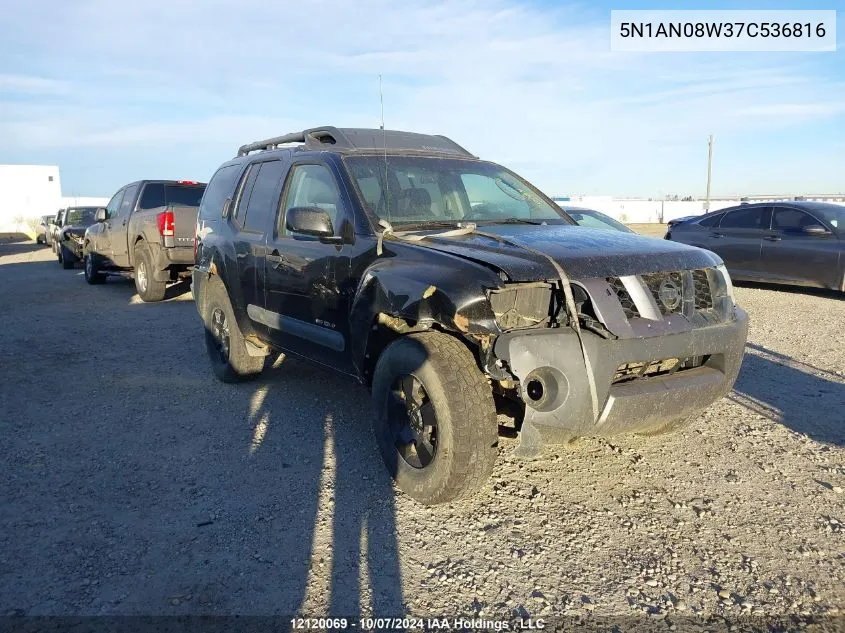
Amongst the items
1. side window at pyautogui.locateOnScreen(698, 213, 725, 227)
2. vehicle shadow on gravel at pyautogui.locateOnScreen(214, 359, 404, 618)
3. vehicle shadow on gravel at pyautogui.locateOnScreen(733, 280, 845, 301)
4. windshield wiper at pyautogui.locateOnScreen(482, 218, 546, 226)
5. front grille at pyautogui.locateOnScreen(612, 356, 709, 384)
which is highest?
windshield wiper at pyautogui.locateOnScreen(482, 218, 546, 226)

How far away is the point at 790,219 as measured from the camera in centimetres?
1087

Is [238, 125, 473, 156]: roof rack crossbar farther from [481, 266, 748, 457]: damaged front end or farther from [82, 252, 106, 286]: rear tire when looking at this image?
[82, 252, 106, 286]: rear tire

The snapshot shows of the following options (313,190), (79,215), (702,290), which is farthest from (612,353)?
(79,215)

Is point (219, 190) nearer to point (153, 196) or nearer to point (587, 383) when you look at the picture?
point (587, 383)

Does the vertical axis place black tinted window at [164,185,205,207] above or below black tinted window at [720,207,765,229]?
above

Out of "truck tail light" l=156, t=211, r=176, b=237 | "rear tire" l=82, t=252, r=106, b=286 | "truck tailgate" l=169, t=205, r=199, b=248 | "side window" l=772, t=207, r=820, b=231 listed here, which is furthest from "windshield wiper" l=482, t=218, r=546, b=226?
"rear tire" l=82, t=252, r=106, b=286

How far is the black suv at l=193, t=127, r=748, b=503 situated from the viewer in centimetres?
330

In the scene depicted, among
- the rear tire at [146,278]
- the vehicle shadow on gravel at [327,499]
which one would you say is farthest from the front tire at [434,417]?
the rear tire at [146,278]

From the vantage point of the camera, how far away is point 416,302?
3586mm

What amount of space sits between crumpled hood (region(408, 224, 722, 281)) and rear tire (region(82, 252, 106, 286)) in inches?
473

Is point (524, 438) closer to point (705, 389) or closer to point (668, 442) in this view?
point (705, 389)

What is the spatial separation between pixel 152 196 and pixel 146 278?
1659mm

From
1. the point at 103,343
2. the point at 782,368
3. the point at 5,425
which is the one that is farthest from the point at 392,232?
the point at 103,343

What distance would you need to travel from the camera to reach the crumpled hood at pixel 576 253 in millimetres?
3350
